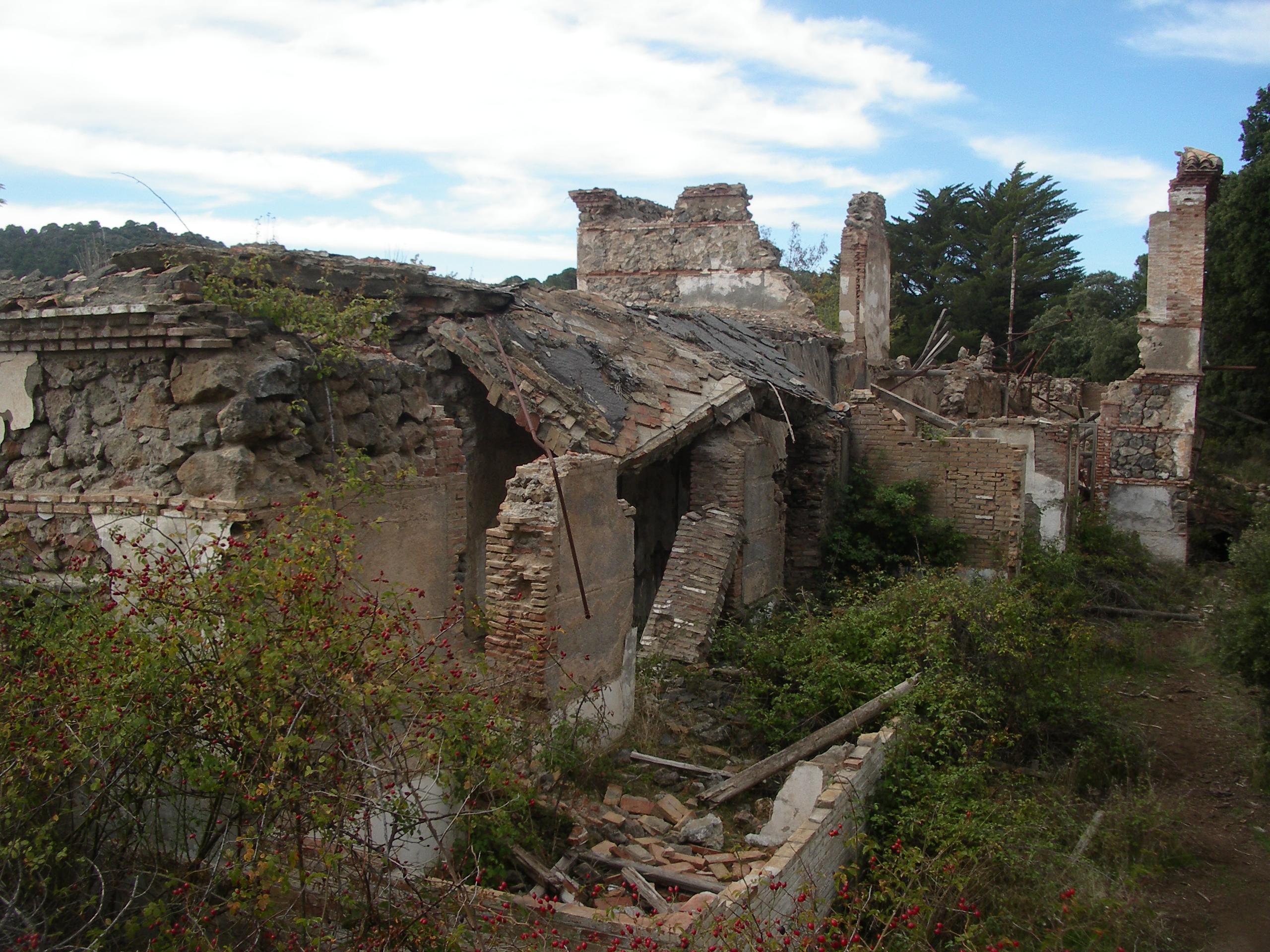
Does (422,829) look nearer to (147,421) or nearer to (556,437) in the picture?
(147,421)

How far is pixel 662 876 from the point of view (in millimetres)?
5496

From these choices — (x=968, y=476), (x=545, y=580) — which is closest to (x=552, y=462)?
(x=545, y=580)

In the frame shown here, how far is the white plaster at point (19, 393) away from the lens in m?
5.69

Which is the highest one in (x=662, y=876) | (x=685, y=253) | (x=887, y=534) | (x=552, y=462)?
(x=685, y=253)

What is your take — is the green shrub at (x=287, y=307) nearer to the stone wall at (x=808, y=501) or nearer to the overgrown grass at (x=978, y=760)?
the overgrown grass at (x=978, y=760)

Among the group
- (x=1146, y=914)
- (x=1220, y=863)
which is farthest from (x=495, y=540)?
(x=1220, y=863)

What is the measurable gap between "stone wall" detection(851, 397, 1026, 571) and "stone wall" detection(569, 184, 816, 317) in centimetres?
508

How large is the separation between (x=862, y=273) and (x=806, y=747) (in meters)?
14.4

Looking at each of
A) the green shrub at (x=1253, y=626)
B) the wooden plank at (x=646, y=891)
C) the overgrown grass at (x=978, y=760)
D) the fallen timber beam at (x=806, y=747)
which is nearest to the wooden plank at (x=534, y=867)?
the wooden plank at (x=646, y=891)

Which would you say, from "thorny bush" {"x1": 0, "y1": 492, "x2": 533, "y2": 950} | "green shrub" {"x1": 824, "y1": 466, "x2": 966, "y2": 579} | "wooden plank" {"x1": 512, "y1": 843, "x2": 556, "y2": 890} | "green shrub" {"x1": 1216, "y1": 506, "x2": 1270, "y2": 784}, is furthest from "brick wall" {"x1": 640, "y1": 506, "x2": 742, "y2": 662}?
"thorny bush" {"x1": 0, "y1": 492, "x2": 533, "y2": 950}

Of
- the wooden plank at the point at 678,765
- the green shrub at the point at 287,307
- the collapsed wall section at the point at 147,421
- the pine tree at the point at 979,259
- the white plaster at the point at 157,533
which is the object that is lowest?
the wooden plank at the point at 678,765

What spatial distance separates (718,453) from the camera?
1001 cm

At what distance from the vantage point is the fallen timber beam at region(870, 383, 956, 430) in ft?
45.0

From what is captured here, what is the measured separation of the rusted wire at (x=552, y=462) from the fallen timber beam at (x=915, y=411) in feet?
23.5
